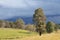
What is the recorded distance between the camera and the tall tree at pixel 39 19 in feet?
235

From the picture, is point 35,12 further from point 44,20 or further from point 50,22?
point 50,22

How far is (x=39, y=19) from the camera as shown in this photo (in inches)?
2889

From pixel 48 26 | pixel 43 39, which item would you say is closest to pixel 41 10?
pixel 48 26

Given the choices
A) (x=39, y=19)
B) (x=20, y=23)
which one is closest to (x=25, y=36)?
(x=39, y=19)

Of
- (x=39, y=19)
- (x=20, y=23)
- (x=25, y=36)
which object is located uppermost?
(x=39, y=19)

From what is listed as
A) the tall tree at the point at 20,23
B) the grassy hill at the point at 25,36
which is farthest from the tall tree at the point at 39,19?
the tall tree at the point at 20,23

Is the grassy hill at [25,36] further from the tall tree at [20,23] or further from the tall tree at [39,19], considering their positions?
the tall tree at [20,23]

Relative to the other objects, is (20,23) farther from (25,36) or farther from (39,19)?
(25,36)

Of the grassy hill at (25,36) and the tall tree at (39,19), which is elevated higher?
the tall tree at (39,19)

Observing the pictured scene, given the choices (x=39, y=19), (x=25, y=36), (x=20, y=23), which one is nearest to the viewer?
(x=25, y=36)

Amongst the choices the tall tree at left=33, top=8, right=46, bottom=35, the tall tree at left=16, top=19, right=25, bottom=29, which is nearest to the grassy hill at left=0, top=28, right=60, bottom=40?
the tall tree at left=33, top=8, right=46, bottom=35

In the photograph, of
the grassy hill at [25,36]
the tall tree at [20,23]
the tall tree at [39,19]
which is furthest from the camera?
the tall tree at [20,23]

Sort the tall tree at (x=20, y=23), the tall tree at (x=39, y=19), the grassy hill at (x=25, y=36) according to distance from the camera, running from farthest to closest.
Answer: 1. the tall tree at (x=20, y=23)
2. the tall tree at (x=39, y=19)
3. the grassy hill at (x=25, y=36)

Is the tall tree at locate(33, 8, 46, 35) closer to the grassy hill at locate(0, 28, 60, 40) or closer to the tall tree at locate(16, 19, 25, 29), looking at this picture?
the grassy hill at locate(0, 28, 60, 40)
